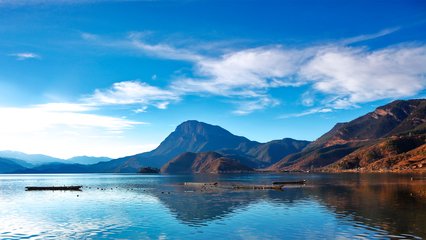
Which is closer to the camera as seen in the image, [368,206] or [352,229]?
[352,229]

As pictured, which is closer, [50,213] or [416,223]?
[416,223]

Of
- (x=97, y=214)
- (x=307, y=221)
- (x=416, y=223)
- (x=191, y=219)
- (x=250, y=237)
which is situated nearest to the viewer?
(x=250, y=237)

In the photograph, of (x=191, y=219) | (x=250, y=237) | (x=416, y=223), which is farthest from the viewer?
(x=191, y=219)

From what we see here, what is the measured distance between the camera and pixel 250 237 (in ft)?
181

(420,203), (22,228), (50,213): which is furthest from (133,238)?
(420,203)

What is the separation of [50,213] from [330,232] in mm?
62954

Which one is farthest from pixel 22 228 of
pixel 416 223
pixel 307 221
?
pixel 416 223

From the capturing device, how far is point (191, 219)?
73.8 meters

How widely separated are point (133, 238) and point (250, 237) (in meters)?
17.0

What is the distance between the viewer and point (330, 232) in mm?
57469

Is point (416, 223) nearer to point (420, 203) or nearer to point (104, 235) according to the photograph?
point (420, 203)

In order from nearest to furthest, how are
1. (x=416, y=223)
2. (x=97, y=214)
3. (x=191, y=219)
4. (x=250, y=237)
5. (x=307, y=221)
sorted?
(x=250, y=237), (x=416, y=223), (x=307, y=221), (x=191, y=219), (x=97, y=214)

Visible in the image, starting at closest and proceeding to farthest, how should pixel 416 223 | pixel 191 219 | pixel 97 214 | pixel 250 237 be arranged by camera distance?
pixel 250 237
pixel 416 223
pixel 191 219
pixel 97 214

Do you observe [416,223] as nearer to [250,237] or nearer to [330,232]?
[330,232]
